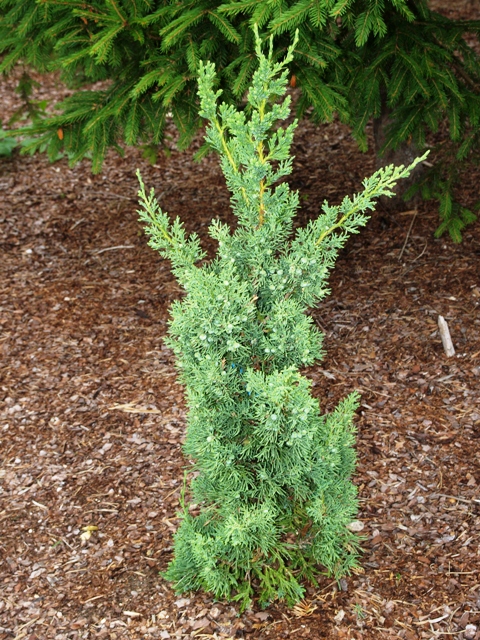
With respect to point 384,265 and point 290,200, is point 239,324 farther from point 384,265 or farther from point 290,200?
point 384,265

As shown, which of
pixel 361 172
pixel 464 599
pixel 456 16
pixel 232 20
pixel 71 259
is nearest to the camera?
pixel 464 599

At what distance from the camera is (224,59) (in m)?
4.25

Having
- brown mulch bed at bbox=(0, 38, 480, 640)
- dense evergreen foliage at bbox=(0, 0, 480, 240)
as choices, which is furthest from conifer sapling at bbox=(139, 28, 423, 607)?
dense evergreen foliage at bbox=(0, 0, 480, 240)

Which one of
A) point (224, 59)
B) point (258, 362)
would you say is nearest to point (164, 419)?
point (258, 362)

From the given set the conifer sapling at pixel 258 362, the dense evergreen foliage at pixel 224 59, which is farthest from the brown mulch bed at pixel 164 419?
the dense evergreen foliage at pixel 224 59

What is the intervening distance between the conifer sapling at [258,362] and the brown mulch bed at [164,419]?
1.17 ft

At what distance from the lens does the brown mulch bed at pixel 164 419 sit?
304cm

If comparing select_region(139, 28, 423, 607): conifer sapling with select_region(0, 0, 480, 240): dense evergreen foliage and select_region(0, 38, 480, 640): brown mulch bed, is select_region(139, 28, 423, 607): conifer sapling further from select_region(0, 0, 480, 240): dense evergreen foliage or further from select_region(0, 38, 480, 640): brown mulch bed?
select_region(0, 0, 480, 240): dense evergreen foliage

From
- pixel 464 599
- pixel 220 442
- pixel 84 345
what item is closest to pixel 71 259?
pixel 84 345

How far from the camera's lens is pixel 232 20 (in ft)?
12.8

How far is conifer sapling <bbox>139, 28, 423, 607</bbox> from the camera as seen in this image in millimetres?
2432

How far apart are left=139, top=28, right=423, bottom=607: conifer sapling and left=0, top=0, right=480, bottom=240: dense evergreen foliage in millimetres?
1368

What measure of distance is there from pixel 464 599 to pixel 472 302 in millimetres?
2216

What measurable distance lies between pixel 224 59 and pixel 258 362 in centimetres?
228
